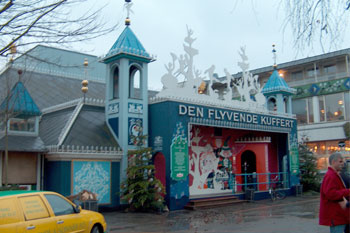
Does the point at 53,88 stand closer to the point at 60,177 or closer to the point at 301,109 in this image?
the point at 60,177

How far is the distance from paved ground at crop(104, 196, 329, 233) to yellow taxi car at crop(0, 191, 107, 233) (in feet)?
11.3

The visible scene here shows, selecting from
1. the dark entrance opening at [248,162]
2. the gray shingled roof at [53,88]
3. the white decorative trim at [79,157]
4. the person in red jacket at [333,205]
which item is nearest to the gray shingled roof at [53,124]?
the white decorative trim at [79,157]

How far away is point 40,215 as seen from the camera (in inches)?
283

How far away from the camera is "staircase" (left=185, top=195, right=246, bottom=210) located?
16219 mm

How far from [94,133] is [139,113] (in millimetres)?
2164

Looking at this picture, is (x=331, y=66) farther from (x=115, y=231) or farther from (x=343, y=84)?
(x=115, y=231)

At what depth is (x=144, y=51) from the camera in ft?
57.4

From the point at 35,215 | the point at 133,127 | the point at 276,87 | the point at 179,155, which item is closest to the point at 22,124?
the point at 133,127

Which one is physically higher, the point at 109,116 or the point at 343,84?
the point at 343,84

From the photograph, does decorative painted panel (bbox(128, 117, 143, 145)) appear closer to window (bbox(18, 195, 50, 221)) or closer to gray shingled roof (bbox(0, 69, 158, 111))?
gray shingled roof (bbox(0, 69, 158, 111))

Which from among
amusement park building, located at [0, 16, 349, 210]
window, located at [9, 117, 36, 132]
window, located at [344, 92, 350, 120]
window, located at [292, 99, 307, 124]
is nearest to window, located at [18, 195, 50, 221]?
amusement park building, located at [0, 16, 349, 210]

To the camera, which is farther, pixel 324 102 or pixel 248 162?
pixel 324 102

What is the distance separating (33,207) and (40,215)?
205 mm

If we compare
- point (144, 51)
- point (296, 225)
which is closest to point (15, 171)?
→ point (144, 51)
